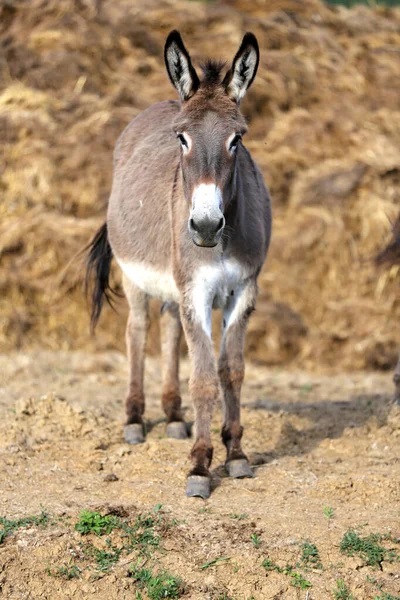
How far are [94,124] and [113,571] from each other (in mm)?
8067

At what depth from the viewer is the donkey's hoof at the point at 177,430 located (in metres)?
5.84

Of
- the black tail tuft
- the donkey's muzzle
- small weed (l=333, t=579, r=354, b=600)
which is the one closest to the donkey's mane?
the donkey's muzzle

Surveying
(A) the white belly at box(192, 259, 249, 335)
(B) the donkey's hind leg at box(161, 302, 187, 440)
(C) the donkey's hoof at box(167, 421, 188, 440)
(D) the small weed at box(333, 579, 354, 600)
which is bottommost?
(C) the donkey's hoof at box(167, 421, 188, 440)

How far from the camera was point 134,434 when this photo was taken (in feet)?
18.7

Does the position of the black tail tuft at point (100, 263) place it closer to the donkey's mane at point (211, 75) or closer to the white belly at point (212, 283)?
the white belly at point (212, 283)

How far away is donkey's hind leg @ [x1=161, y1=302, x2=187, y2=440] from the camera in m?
5.91

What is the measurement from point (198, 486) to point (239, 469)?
1.23 ft

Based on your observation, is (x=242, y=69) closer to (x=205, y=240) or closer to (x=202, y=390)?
(x=205, y=240)

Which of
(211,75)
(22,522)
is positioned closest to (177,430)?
(22,522)

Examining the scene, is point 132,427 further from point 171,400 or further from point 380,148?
point 380,148

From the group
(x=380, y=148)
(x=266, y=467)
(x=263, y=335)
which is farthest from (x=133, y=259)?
(x=380, y=148)

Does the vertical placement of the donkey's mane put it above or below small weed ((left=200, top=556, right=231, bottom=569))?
above

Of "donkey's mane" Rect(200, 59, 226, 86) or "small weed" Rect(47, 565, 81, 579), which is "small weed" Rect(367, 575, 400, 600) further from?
"donkey's mane" Rect(200, 59, 226, 86)

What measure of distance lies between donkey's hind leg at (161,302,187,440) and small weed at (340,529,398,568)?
2.04 m
